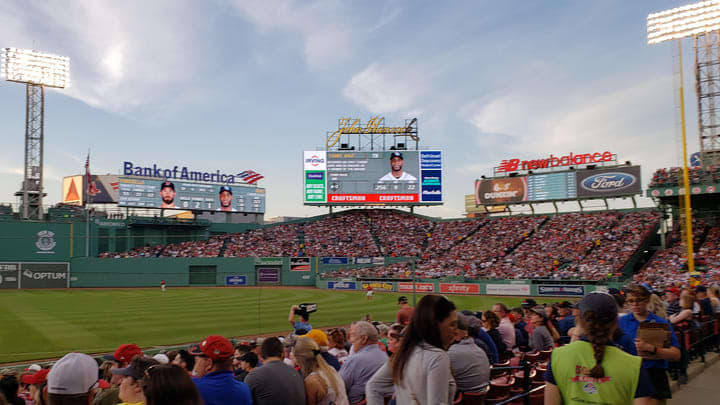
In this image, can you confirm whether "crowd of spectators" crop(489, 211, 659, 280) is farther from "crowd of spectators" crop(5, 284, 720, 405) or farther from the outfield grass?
"crowd of spectators" crop(5, 284, 720, 405)

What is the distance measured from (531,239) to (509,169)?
10.5m

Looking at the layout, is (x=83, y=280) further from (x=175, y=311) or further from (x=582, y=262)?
(x=582, y=262)

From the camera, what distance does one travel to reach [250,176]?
6450 centimetres

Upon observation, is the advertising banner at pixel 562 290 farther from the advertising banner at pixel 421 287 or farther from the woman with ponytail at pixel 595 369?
the woman with ponytail at pixel 595 369

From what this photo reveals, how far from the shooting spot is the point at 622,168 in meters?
49.5

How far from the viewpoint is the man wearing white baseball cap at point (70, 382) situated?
330 centimetres

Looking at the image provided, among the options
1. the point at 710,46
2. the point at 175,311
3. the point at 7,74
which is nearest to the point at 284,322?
the point at 175,311

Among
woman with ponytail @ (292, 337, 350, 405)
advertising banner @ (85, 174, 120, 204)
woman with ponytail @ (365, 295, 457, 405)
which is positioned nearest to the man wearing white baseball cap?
woman with ponytail @ (292, 337, 350, 405)

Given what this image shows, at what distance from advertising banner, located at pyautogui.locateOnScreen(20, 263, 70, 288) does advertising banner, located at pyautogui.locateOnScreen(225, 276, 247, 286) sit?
1459 cm

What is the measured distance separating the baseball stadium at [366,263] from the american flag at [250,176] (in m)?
0.26

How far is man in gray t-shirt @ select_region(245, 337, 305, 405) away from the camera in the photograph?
4281 millimetres

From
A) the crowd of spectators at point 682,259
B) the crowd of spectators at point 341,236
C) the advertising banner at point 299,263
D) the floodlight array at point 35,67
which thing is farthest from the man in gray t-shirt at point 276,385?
the floodlight array at point 35,67

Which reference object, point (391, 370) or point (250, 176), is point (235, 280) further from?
point (391, 370)

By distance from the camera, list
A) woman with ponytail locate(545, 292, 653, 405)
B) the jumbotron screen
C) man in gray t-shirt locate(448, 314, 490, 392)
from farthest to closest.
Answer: the jumbotron screen → man in gray t-shirt locate(448, 314, 490, 392) → woman with ponytail locate(545, 292, 653, 405)
